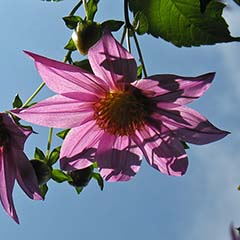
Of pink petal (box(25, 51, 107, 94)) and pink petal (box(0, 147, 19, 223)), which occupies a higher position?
pink petal (box(25, 51, 107, 94))

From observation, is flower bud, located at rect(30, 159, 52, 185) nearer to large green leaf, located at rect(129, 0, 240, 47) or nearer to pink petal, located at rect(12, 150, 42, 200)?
pink petal, located at rect(12, 150, 42, 200)

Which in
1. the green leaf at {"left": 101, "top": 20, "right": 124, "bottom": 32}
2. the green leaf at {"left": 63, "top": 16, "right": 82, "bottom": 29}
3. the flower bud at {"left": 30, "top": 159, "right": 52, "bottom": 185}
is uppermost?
the green leaf at {"left": 63, "top": 16, "right": 82, "bottom": 29}

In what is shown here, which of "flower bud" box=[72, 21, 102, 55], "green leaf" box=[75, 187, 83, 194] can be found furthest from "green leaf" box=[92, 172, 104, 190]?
"flower bud" box=[72, 21, 102, 55]

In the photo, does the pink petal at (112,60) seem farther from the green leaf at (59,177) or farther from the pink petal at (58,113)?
the green leaf at (59,177)

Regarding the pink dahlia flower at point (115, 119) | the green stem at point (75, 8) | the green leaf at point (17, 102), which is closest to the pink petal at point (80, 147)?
the pink dahlia flower at point (115, 119)

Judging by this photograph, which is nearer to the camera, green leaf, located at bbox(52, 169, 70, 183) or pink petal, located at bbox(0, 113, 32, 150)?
pink petal, located at bbox(0, 113, 32, 150)

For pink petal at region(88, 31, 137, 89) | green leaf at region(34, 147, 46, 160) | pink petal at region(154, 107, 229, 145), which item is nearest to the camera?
pink petal at region(88, 31, 137, 89)

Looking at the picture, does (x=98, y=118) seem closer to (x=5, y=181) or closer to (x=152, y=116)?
(x=152, y=116)
